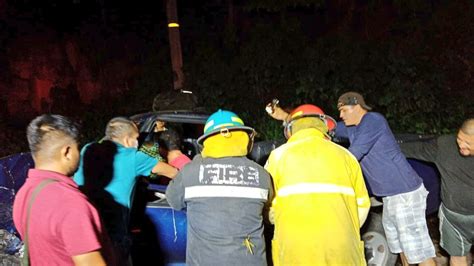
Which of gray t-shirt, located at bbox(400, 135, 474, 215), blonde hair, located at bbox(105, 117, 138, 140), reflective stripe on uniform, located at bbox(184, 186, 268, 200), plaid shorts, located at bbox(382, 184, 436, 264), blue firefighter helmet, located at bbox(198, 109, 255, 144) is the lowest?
plaid shorts, located at bbox(382, 184, 436, 264)

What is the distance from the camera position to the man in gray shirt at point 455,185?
4.09 m

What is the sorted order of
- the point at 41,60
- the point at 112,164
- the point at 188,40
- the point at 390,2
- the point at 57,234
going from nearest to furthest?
the point at 57,234
the point at 112,164
the point at 390,2
the point at 188,40
the point at 41,60

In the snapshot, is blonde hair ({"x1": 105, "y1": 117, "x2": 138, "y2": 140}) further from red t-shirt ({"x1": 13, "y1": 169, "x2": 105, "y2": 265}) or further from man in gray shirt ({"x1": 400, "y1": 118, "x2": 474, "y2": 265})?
man in gray shirt ({"x1": 400, "y1": 118, "x2": 474, "y2": 265})

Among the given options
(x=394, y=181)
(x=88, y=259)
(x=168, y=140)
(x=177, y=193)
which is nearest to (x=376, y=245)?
(x=394, y=181)

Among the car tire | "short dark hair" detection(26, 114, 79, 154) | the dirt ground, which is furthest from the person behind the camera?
Result: the dirt ground

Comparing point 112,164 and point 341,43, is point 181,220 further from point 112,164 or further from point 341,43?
point 341,43

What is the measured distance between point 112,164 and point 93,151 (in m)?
0.17

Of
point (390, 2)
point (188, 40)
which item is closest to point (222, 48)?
point (188, 40)

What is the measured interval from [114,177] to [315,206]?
148cm

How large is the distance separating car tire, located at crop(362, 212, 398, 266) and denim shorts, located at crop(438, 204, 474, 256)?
55 cm

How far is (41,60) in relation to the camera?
15547 millimetres

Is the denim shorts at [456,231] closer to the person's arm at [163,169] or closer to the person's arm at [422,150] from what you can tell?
the person's arm at [422,150]

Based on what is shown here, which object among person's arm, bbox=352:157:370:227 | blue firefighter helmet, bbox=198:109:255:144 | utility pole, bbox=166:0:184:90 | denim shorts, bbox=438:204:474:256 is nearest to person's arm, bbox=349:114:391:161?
person's arm, bbox=352:157:370:227

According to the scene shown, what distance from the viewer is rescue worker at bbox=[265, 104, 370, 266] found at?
269cm
